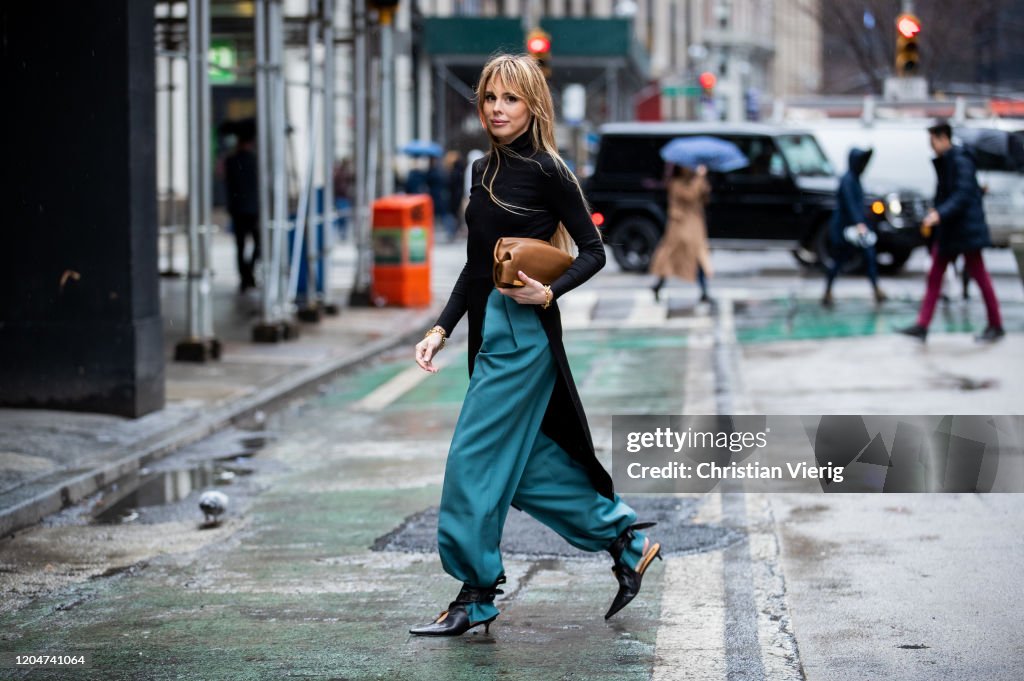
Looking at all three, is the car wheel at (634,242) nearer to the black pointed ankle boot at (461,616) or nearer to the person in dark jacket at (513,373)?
the person in dark jacket at (513,373)

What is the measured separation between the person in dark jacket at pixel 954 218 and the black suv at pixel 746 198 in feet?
28.9

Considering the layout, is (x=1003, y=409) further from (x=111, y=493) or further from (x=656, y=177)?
(x=656, y=177)

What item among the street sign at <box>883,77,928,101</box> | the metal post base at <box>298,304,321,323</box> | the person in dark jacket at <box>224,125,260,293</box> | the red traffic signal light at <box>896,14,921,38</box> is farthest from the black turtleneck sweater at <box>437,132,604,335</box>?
the street sign at <box>883,77,928,101</box>

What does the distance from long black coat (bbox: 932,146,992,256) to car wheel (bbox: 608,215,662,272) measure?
11.0 metres

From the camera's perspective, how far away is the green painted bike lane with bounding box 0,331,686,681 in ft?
17.0

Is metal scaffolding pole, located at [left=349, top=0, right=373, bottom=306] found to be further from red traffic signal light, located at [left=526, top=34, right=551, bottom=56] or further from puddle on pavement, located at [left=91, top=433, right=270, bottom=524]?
puddle on pavement, located at [left=91, top=433, right=270, bottom=524]

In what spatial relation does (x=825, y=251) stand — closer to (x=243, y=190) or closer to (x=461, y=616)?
(x=243, y=190)

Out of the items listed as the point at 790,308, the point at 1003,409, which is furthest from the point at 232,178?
the point at 1003,409

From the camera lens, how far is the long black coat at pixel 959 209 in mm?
14195

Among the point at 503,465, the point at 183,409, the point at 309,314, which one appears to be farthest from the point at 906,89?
the point at 503,465

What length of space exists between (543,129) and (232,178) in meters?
15.8

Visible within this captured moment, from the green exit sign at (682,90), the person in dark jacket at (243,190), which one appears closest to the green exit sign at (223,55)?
the person in dark jacket at (243,190)

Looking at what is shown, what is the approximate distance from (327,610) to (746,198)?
1943cm

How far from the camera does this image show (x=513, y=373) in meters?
5.34
